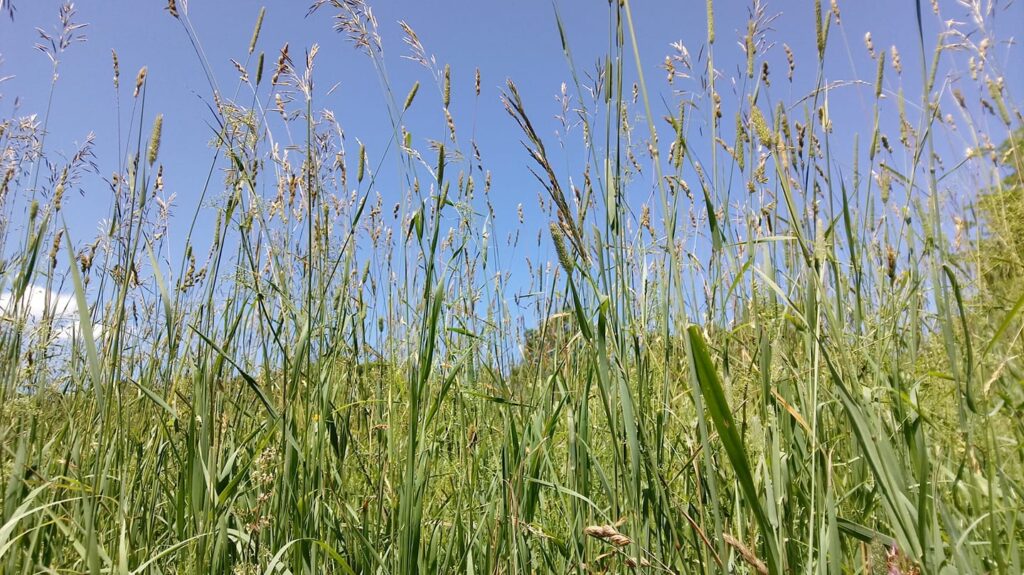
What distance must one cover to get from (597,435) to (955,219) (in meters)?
1.89

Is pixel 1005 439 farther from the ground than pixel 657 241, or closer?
closer

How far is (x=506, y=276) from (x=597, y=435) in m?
0.87

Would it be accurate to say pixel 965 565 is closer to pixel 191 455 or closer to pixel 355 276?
pixel 191 455

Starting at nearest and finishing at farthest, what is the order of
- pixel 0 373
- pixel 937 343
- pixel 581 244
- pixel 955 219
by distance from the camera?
pixel 581 244 → pixel 0 373 → pixel 937 343 → pixel 955 219

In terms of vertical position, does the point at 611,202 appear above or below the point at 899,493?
above

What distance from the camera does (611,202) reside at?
1.00 metres

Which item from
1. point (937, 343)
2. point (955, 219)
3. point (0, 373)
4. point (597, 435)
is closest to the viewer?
point (0, 373)

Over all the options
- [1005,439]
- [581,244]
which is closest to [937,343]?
[1005,439]

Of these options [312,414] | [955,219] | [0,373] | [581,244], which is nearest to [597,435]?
[312,414]

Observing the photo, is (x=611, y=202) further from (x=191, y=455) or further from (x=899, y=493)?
(x=191, y=455)

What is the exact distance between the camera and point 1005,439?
1.20 metres

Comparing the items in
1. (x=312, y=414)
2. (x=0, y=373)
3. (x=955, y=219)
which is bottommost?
(x=312, y=414)

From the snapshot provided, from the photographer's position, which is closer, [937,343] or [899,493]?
[899,493]

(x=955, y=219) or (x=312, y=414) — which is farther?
(x=955, y=219)
